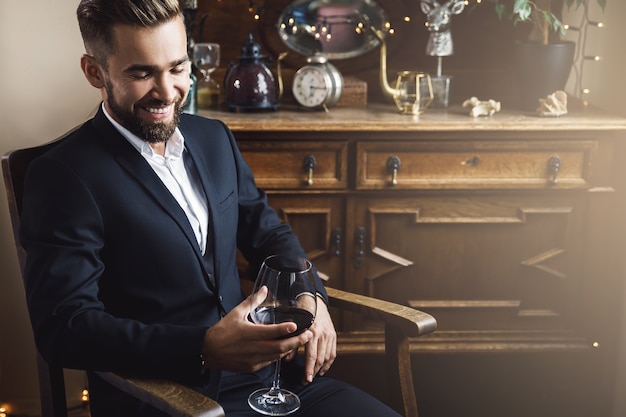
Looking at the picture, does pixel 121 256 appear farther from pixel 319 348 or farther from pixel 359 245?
pixel 359 245

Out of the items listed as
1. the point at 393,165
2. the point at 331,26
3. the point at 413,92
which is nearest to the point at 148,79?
the point at 393,165

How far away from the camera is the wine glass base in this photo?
1655 millimetres

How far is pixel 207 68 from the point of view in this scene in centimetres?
268

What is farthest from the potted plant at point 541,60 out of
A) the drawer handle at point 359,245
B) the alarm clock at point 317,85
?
the drawer handle at point 359,245

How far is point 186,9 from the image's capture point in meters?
2.66

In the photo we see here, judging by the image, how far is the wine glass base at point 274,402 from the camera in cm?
165

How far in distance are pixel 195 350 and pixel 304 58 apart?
1.57 m

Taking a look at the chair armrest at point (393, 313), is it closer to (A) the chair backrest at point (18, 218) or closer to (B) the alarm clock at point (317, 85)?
(A) the chair backrest at point (18, 218)

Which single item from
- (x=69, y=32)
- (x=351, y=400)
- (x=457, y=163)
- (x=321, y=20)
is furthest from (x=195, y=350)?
(x=321, y=20)

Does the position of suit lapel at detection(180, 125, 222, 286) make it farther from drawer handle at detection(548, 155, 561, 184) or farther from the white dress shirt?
drawer handle at detection(548, 155, 561, 184)

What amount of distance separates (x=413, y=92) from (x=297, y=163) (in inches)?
18.2

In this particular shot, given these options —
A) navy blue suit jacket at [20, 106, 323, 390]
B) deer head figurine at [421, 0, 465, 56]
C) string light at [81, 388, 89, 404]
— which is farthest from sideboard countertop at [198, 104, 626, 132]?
string light at [81, 388, 89, 404]

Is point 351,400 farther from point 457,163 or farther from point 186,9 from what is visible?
point 186,9

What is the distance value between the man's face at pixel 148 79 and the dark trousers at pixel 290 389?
21.7 inches
